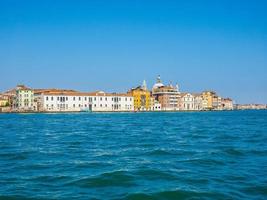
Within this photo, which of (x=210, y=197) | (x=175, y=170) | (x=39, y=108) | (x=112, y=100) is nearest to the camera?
(x=210, y=197)

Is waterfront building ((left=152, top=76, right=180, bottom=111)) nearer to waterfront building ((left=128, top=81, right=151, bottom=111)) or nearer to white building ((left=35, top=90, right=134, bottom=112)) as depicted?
waterfront building ((left=128, top=81, right=151, bottom=111))

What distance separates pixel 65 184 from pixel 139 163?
128 inches

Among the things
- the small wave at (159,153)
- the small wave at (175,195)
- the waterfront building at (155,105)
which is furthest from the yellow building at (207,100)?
the small wave at (175,195)

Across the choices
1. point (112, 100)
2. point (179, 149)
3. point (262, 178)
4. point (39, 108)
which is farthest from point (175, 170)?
point (112, 100)

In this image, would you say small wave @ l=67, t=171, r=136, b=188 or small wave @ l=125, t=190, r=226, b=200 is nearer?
small wave @ l=125, t=190, r=226, b=200

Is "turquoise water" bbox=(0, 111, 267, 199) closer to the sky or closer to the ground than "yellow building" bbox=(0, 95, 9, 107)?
closer to the ground

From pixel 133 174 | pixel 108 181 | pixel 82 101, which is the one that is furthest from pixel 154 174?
pixel 82 101

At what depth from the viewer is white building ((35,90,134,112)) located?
95.3 m

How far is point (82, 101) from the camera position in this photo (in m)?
101

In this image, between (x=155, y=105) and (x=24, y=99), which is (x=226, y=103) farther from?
(x=24, y=99)

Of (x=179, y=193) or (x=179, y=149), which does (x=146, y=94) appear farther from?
(x=179, y=193)

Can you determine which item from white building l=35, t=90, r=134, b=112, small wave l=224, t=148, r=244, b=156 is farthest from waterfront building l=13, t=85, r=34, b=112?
small wave l=224, t=148, r=244, b=156

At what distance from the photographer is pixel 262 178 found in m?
8.84

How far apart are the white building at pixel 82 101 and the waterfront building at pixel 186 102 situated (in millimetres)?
22478
